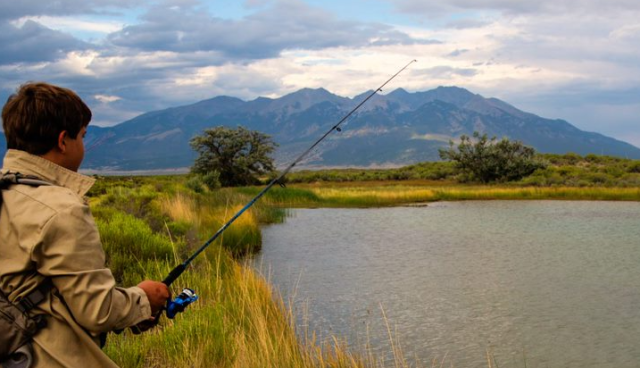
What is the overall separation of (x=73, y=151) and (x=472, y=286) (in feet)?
32.7

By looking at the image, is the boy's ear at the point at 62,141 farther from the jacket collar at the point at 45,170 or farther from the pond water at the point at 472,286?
the pond water at the point at 472,286

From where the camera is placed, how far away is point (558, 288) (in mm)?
11258

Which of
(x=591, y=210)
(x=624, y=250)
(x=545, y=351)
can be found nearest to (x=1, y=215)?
(x=545, y=351)

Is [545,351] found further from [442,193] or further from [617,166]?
[617,166]

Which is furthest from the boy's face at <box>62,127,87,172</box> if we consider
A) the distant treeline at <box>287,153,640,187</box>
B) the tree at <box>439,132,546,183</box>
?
the tree at <box>439,132,546,183</box>

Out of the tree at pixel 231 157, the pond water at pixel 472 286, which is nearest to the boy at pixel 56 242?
the pond water at pixel 472 286

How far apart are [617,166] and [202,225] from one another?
41456 mm

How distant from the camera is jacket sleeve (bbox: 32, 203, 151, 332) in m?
2.22

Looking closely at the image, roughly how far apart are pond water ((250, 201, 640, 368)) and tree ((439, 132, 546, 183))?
23270 millimetres

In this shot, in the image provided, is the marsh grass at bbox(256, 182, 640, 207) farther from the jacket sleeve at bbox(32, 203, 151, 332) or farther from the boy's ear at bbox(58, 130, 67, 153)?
the jacket sleeve at bbox(32, 203, 151, 332)

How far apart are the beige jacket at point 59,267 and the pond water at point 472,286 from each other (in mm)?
3617

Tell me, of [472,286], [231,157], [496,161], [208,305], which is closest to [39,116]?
[208,305]

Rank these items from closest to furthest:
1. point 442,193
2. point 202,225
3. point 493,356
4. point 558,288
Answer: point 493,356
point 558,288
point 202,225
point 442,193

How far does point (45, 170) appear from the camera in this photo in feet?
7.95
